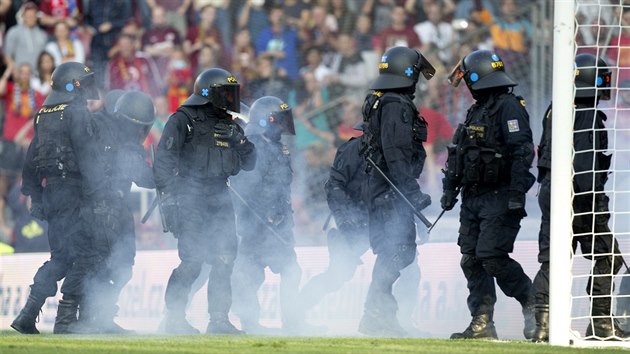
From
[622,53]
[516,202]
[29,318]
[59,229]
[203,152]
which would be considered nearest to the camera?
[516,202]

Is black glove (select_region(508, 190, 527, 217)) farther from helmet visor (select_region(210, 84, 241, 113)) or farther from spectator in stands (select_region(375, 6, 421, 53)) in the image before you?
spectator in stands (select_region(375, 6, 421, 53))

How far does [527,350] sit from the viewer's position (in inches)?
333

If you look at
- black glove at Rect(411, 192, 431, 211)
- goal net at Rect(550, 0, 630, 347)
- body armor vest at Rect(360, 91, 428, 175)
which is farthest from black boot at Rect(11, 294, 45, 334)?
goal net at Rect(550, 0, 630, 347)

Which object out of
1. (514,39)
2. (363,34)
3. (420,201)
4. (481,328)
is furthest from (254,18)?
(481,328)

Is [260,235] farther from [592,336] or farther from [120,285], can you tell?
[592,336]

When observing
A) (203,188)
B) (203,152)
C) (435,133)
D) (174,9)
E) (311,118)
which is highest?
(174,9)

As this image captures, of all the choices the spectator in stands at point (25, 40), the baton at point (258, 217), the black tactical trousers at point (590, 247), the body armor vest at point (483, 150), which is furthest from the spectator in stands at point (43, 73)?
the black tactical trousers at point (590, 247)

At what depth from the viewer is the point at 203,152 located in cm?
1112

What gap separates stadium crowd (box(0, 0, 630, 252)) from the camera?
51.1 ft

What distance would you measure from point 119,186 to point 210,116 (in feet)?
4.09

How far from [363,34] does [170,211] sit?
6.56m

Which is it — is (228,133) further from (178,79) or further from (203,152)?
(178,79)

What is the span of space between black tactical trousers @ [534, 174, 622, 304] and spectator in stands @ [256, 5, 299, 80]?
25.2 ft

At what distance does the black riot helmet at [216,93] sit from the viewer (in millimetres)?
11203
